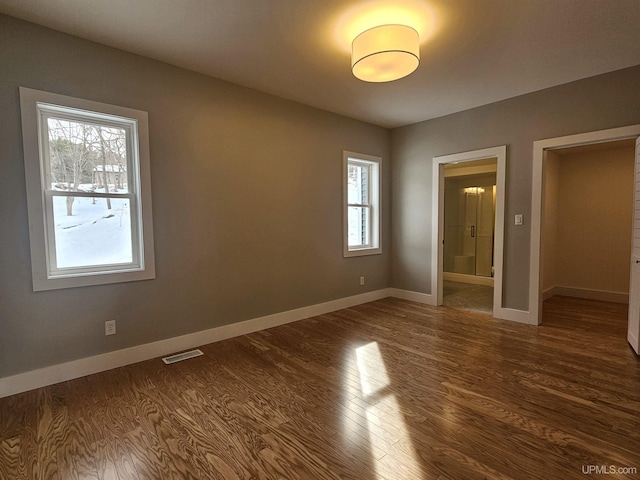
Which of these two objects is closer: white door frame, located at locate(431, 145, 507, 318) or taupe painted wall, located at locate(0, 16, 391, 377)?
taupe painted wall, located at locate(0, 16, 391, 377)

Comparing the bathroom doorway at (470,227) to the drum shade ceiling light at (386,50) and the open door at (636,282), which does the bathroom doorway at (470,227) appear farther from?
the drum shade ceiling light at (386,50)

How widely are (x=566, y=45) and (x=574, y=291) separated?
4.17 meters

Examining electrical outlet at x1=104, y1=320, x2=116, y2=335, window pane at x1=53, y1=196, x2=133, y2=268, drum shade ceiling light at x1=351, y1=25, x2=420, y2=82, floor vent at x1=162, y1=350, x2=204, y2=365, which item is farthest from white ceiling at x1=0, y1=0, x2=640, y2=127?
floor vent at x1=162, y1=350, x2=204, y2=365

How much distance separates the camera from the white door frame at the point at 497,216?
3895 millimetres

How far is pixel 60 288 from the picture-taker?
7.99ft

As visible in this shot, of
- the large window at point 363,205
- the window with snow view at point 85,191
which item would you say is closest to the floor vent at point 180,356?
the window with snow view at point 85,191

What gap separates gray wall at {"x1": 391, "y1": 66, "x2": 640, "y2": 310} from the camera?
3.18 meters

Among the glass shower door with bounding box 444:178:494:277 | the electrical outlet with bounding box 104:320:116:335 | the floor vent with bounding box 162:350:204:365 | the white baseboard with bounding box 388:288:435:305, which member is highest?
the glass shower door with bounding box 444:178:494:277

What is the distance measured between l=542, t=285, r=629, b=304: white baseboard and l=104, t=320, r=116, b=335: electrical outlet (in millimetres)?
5848

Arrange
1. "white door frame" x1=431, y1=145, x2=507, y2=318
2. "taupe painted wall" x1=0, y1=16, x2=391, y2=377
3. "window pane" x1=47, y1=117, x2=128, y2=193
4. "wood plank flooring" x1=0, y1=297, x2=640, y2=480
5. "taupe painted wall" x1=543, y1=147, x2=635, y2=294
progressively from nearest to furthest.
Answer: "wood plank flooring" x1=0, y1=297, x2=640, y2=480 → "taupe painted wall" x1=0, y1=16, x2=391, y2=377 → "window pane" x1=47, y1=117, x2=128, y2=193 → "white door frame" x1=431, y1=145, x2=507, y2=318 → "taupe painted wall" x1=543, y1=147, x2=635, y2=294

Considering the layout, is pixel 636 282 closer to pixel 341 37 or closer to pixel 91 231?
pixel 341 37

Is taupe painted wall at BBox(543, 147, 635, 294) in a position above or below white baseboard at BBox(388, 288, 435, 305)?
above

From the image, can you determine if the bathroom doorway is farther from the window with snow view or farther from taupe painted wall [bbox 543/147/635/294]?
the window with snow view

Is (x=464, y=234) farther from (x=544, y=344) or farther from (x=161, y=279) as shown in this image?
(x=161, y=279)
